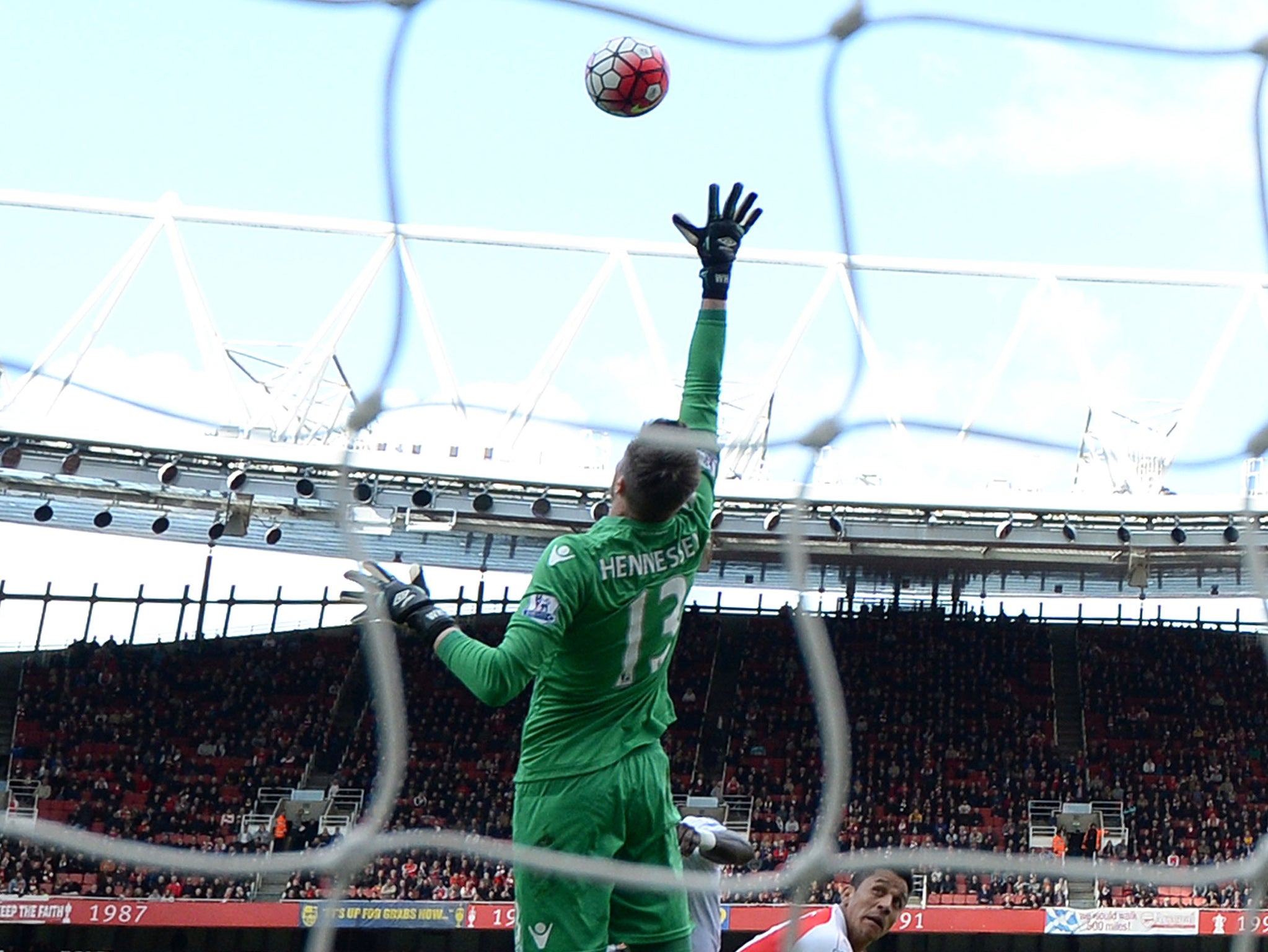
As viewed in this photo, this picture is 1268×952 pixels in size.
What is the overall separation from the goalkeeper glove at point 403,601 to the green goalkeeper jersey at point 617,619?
190mm

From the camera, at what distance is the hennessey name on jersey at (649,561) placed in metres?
3.50

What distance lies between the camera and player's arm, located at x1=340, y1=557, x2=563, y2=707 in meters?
3.06

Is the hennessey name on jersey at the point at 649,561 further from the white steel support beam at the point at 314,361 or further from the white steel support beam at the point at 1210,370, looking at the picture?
the white steel support beam at the point at 1210,370

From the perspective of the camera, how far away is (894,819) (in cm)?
2019

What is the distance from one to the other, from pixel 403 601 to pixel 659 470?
2.02 feet

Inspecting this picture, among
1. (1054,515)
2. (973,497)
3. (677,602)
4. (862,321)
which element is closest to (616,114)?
(862,321)

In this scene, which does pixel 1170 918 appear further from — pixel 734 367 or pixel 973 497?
pixel 734 367

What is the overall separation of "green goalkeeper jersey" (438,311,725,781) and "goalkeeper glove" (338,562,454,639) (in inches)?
7.5

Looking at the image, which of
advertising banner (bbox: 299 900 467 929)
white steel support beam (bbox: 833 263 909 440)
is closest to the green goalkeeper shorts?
white steel support beam (bbox: 833 263 909 440)

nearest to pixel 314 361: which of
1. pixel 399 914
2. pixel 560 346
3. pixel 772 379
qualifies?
pixel 560 346

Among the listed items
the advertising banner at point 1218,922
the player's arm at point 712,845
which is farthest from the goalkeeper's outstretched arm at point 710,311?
the advertising banner at point 1218,922

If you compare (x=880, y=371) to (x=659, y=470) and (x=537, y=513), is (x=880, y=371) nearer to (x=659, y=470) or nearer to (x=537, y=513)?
(x=537, y=513)

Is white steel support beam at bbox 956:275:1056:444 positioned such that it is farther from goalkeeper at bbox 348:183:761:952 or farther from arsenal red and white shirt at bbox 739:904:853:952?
goalkeeper at bbox 348:183:761:952

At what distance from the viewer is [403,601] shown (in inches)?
130
